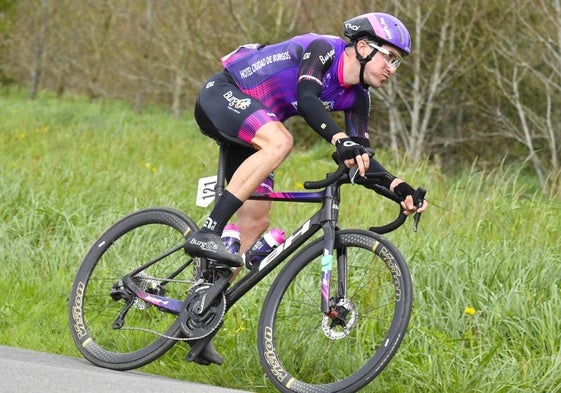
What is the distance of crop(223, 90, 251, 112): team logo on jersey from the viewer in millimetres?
4871

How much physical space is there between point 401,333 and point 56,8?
2633 centimetres

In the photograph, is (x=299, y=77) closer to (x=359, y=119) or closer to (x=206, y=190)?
(x=359, y=119)

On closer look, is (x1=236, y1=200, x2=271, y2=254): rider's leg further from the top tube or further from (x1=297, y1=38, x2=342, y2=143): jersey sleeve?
(x1=297, y1=38, x2=342, y2=143): jersey sleeve

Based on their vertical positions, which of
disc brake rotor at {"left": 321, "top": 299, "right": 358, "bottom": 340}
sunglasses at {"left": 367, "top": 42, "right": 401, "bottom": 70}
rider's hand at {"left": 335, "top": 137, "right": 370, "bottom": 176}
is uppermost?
sunglasses at {"left": 367, "top": 42, "right": 401, "bottom": 70}

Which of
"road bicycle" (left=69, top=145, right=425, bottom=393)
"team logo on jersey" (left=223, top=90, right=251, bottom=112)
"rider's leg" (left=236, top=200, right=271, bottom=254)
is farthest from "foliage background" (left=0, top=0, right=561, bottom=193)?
"team logo on jersey" (left=223, top=90, right=251, bottom=112)

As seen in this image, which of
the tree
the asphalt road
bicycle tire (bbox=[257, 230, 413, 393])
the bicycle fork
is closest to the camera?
the asphalt road

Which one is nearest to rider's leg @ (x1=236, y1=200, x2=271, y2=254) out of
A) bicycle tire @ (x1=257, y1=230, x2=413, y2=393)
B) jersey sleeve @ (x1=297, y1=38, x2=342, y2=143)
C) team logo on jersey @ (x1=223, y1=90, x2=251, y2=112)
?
bicycle tire @ (x1=257, y1=230, x2=413, y2=393)

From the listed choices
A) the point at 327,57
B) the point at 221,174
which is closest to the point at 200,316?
the point at 221,174

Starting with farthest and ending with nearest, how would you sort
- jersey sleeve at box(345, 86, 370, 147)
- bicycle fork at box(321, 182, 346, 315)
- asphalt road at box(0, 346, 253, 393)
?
1. jersey sleeve at box(345, 86, 370, 147)
2. bicycle fork at box(321, 182, 346, 315)
3. asphalt road at box(0, 346, 253, 393)

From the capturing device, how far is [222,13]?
19094 mm

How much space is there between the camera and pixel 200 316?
4.94 m

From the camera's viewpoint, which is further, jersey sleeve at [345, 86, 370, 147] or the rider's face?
jersey sleeve at [345, 86, 370, 147]

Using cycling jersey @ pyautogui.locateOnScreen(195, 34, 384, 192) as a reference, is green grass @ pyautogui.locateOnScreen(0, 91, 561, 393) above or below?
below

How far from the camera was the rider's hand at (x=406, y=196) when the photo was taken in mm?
4691
